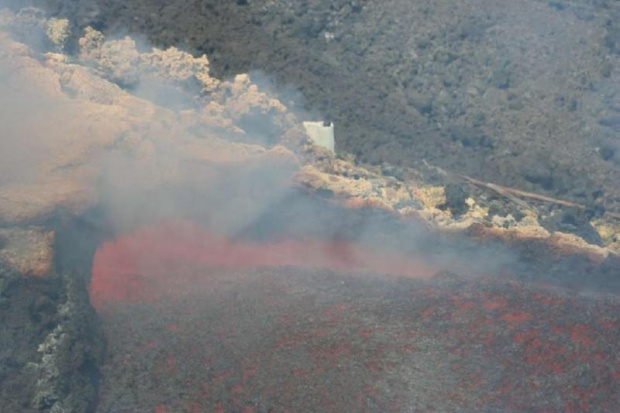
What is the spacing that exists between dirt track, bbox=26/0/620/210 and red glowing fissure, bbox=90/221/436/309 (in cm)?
401

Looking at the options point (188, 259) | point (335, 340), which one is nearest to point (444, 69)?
point (188, 259)

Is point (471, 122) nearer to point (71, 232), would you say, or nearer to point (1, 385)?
point (71, 232)

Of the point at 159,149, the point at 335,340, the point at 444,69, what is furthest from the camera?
the point at 444,69

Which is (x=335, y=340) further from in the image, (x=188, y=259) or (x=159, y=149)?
(x=159, y=149)

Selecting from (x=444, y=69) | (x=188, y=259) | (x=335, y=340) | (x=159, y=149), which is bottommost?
(x=188, y=259)

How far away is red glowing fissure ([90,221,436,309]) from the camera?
41.0 ft

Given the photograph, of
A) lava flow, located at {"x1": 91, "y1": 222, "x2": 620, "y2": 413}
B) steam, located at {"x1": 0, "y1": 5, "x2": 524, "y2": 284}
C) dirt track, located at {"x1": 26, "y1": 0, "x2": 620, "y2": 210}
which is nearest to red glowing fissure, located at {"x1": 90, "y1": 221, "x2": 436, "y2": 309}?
lava flow, located at {"x1": 91, "y1": 222, "x2": 620, "y2": 413}

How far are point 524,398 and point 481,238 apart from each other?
496cm

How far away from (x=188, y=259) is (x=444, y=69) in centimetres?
1013

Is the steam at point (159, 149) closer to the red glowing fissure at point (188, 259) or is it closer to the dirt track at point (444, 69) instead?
the red glowing fissure at point (188, 259)

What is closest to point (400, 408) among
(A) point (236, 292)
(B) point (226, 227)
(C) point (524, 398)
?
(C) point (524, 398)

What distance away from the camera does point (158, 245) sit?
1324cm

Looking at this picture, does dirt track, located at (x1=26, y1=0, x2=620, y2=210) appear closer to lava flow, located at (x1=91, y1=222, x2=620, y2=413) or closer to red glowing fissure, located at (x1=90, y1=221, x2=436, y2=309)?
red glowing fissure, located at (x1=90, y1=221, x2=436, y2=309)

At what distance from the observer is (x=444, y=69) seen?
20969 millimetres
